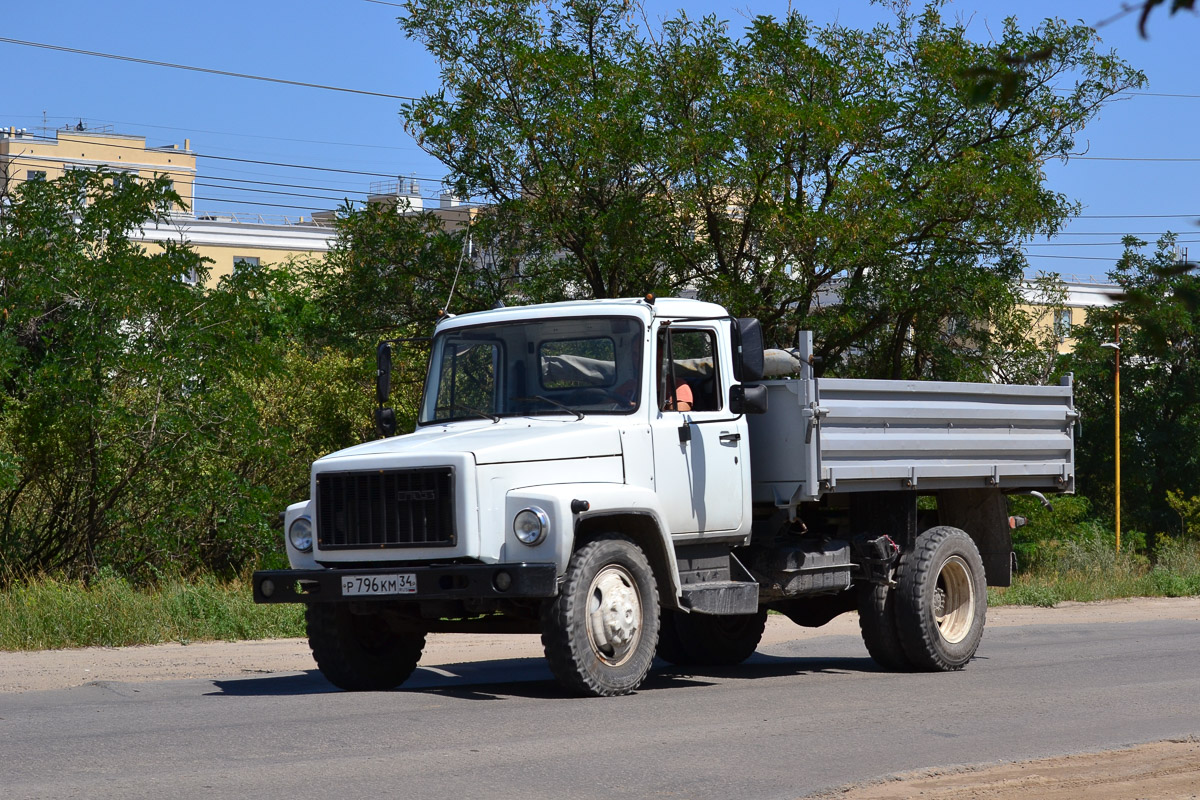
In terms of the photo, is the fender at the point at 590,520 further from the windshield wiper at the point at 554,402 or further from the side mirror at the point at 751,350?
the side mirror at the point at 751,350

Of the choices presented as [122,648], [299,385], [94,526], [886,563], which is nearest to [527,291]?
[299,385]

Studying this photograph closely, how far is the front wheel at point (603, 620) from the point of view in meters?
8.70

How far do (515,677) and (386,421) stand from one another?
7.20 ft

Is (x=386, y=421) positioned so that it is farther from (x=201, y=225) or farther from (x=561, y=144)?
(x=201, y=225)

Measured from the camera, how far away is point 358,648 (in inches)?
384

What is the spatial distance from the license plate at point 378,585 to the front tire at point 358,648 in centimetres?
58

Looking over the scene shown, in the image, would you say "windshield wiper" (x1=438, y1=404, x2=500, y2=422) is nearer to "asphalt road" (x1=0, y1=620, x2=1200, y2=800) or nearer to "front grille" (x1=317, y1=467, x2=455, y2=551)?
"front grille" (x1=317, y1=467, x2=455, y2=551)

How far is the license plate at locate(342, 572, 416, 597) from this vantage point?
345 inches

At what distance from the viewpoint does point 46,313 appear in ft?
57.9

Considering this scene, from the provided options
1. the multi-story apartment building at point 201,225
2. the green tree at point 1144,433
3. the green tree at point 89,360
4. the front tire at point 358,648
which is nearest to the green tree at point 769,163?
the green tree at point 89,360

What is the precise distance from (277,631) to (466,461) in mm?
6737

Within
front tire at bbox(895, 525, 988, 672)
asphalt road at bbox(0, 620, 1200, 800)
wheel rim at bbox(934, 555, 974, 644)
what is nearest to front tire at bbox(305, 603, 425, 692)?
asphalt road at bbox(0, 620, 1200, 800)

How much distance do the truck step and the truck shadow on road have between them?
745 millimetres

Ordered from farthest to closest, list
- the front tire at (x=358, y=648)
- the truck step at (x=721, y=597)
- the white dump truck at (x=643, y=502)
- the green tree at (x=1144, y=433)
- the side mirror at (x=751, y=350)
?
1. the green tree at (x=1144, y=433)
2. the side mirror at (x=751, y=350)
3. the truck step at (x=721, y=597)
4. the front tire at (x=358, y=648)
5. the white dump truck at (x=643, y=502)
